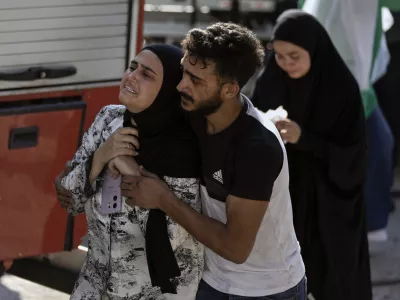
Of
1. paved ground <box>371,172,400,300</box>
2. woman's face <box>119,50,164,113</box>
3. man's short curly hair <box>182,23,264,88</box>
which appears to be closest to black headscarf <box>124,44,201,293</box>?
woman's face <box>119,50,164,113</box>

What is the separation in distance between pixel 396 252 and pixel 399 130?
215 cm

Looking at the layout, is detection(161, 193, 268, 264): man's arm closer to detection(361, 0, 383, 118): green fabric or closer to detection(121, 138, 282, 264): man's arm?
detection(121, 138, 282, 264): man's arm

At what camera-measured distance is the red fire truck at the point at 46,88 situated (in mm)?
4047

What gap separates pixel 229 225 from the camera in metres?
2.47

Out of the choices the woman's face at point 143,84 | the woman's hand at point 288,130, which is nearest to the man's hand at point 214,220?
the woman's face at point 143,84

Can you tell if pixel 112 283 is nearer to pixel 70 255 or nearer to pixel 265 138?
pixel 265 138

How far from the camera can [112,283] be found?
265 centimetres

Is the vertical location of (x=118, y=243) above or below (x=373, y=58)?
above

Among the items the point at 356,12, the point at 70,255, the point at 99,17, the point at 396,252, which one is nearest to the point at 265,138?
the point at 99,17

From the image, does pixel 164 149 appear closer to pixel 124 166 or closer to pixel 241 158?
pixel 124 166

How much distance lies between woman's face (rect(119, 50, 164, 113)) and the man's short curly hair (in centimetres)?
12

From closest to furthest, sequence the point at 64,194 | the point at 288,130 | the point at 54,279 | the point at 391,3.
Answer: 1. the point at 64,194
2. the point at 288,130
3. the point at 54,279
4. the point at 391,3

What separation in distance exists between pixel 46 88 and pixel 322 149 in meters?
1.31

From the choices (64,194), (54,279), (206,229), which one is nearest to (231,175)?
(206,229)
